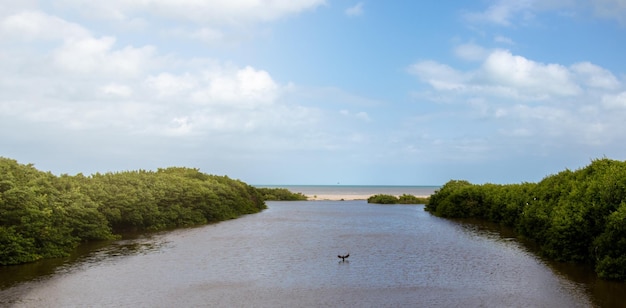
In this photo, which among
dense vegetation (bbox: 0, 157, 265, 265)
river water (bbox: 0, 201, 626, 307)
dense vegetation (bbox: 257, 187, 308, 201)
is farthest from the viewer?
dense vegetation (bbox: 257, 187, 308, 201)

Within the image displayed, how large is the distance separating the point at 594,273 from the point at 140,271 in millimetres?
25719

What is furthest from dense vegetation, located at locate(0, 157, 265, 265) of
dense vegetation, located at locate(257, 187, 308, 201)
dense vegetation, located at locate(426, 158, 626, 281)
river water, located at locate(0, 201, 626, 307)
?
dense vegetation, located at locate(257, 187, 308, 201)

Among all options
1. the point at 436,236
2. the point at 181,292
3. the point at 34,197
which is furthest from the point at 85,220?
the point at 436,236

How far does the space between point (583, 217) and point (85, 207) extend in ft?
118

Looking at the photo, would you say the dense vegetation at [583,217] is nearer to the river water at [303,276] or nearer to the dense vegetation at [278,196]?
the river water at [303,276]

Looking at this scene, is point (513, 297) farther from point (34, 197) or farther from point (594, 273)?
point (34, 197)

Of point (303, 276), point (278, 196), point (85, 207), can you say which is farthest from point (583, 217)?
point (278, 196)

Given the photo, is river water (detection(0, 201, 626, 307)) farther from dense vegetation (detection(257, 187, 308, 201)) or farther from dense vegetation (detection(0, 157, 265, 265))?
dense vegetation (detection(257, 187, 308, 201))

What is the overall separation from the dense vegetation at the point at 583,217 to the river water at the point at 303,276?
1602mm

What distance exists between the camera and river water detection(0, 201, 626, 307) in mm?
21500

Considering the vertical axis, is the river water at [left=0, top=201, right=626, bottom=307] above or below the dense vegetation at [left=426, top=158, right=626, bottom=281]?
Answer: below

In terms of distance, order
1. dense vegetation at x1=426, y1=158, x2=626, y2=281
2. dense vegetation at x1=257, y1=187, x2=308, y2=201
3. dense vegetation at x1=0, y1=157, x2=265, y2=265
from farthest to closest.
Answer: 1. dense vegetation at x1=257, y1=187, x2=308, y2=201
2. dense vegetation at x1=0, y1=157, x2=265, y2=265
3. dense vegetation at x1=426, y1=158, x2=626, y2=281

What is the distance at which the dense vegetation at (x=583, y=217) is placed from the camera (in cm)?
2423

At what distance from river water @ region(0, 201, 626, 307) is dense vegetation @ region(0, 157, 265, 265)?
2.11 metres
